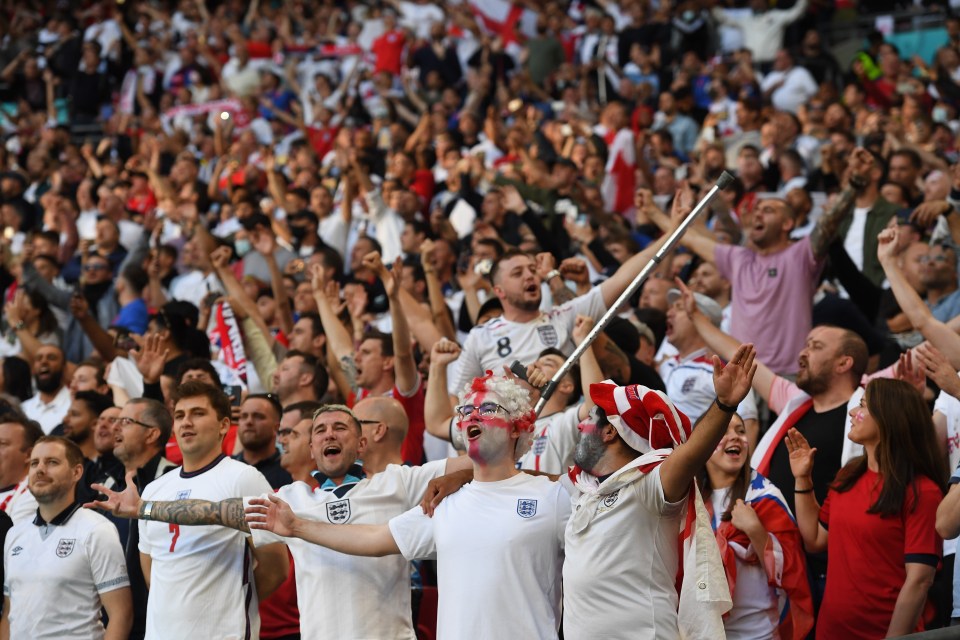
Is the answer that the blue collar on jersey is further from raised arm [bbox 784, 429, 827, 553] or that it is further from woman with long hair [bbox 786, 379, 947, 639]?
woman with long hair [bbox 786, 379, 947, 639]

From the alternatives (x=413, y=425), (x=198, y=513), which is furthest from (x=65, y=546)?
(x=413, y=425)

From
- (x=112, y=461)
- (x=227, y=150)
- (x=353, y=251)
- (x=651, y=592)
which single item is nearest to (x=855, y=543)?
(x=651, y=592)

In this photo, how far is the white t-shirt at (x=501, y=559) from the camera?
211 inches

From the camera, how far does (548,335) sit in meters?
7.48

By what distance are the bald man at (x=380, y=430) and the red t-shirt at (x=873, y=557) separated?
2.05m

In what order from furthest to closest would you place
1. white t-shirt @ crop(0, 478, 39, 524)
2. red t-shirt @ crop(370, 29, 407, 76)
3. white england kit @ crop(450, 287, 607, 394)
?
red t-shirt @ crop(370, 29, 407, 76), white t-shirt @ crop(0, 478, 39, 524), white england kit @ crop(450, 287, 607, 394)

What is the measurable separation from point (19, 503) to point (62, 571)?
3.08 feet

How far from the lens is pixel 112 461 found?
838 centimetres

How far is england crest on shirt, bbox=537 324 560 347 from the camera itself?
7.46 meters

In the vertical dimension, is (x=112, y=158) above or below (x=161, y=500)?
above

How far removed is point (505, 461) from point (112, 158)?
15.3m

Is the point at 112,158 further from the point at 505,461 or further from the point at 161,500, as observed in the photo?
the point at 505,461

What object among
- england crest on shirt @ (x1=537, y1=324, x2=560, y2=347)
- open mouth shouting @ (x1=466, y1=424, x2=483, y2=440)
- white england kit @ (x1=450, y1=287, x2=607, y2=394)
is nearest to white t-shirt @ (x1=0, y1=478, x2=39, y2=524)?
white england kit @ (x1=450, y1=287, x2=607, y2=394)

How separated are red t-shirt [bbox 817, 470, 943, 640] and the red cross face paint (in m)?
1.56
